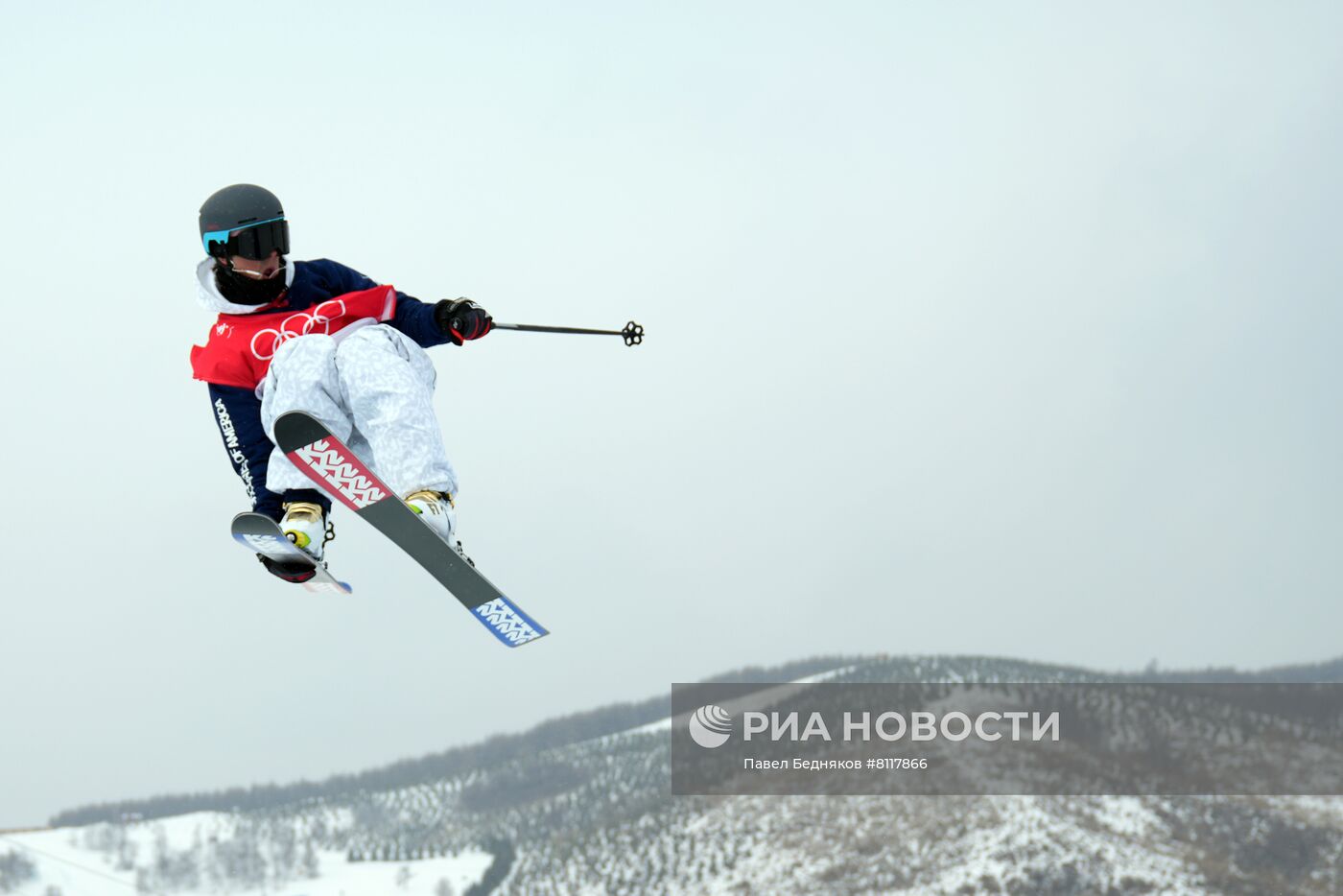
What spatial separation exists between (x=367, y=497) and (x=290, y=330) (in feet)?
3.69

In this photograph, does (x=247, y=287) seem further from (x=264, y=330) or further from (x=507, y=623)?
(x=507, y=623)

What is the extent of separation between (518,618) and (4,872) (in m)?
218

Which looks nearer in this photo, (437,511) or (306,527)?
(437,511)

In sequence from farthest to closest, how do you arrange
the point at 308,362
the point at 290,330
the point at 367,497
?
the point at 290,330
the point at 308,362
the point at 367,497

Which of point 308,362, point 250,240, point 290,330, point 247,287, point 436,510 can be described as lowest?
point 436,510

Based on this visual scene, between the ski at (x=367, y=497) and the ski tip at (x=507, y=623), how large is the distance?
3.3 inches

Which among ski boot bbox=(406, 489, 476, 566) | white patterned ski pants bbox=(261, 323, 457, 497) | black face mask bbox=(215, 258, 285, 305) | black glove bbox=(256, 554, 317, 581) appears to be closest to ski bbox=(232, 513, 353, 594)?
black glove bbox=(256, 554, 317, 581)

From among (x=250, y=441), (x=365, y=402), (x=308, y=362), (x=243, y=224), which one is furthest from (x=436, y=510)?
(x=243, y=224)

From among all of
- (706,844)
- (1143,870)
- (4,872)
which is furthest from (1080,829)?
(4,872)

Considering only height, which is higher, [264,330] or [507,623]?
[264,330]

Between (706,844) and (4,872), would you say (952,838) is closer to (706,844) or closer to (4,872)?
(706,844)

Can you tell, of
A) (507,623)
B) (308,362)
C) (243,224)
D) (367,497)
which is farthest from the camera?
(507,623)

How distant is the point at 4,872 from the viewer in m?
198

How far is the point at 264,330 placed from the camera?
8.36 metres
